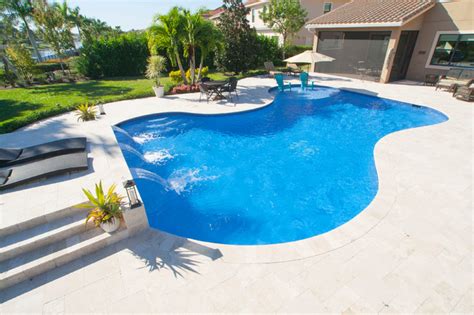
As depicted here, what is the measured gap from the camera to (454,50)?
1559cm

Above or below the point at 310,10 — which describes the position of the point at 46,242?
below

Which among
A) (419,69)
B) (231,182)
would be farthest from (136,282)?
(419,69)

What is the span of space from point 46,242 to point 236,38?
2037 cm

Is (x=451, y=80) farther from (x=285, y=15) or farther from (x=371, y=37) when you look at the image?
(x=285, y=15)

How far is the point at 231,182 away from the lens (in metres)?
7.48

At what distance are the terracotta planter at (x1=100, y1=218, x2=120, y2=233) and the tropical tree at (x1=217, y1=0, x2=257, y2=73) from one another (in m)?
17.7

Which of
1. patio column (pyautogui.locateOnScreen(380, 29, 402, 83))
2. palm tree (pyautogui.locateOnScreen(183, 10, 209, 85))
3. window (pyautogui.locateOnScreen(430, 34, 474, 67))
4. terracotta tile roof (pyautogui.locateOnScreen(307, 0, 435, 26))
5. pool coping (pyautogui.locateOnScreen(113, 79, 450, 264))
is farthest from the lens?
patio column (pyautogui.locateOnScreen(380, 29, 402, 83))

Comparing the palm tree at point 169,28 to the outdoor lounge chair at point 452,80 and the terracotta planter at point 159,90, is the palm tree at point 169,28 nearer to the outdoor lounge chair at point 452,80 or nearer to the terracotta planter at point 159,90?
the terracotta planter at point 159,90

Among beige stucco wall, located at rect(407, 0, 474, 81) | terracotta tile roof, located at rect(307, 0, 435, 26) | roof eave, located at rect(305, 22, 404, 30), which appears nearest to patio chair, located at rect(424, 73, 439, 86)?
beige stucco wall, located at rect(407, 0, 474, 81)

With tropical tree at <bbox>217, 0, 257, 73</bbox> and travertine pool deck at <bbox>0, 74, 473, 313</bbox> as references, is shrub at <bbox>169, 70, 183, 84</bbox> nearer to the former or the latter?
tropical tree at <bbox>217, 0, 257, 73</bbox>

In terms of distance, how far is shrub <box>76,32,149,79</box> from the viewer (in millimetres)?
20938

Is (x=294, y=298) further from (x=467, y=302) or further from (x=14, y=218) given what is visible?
(x=14, y=218)

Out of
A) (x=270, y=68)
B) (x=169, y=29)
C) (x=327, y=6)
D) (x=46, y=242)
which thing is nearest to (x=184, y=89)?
(x=169, y=29)

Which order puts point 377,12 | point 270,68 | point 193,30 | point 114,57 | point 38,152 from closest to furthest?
point 38,152
point 193,30
point 377,12
point 114,57
point 270,68
